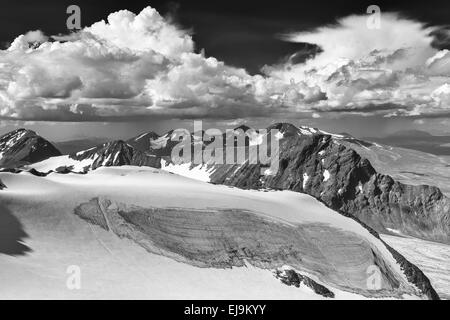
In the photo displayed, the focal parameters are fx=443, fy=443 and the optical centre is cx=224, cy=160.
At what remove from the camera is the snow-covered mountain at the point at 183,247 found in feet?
236

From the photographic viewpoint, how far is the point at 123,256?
8106cm

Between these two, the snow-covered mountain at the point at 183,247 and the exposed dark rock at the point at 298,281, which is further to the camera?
the exposed dark rock at the point at 298,281

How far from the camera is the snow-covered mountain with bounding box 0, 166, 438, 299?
236 feet

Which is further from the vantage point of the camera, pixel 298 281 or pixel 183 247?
pixel 183 247

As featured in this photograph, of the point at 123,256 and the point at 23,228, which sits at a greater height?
the point at 23,228

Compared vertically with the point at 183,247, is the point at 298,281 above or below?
below

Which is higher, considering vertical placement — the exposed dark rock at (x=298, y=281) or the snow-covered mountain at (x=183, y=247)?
the snow-covered mountain at (x=183, y=247)

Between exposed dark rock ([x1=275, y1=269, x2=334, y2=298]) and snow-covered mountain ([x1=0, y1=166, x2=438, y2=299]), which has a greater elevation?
snow-covered mountain ([x1=0, y1=166, x2=438, y2=299])

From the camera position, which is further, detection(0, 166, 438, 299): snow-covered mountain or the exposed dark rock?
the exposed dark rock

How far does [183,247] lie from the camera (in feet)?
295

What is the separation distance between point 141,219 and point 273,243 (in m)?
29.1
